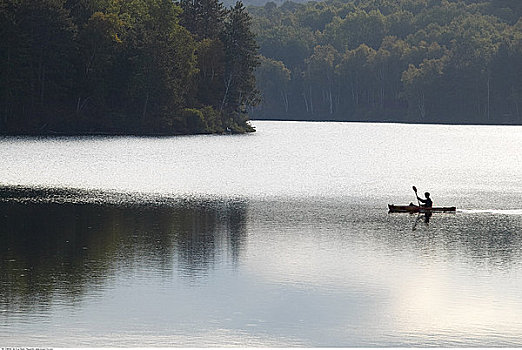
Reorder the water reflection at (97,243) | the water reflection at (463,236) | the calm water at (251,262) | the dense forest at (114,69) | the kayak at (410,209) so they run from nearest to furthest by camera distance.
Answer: the calm water at (251,262) < the water reflection at (97,243) < the water reflection at (463,236) < the kayak at (410,209) < the dense forest at (114,69)

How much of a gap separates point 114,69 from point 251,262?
359 feet

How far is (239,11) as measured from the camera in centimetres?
15738

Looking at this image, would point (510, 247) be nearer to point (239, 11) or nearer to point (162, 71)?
point (162, 71)

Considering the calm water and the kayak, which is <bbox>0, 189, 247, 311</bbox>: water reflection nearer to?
the calm water

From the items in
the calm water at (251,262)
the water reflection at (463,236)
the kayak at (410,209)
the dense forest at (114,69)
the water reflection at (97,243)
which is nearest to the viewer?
the calm water at (251,262)

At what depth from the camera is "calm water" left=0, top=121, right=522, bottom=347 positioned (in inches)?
921

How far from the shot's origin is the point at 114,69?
13912 centimetres

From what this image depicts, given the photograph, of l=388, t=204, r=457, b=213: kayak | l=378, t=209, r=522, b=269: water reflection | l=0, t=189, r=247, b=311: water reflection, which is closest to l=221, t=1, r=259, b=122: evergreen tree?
l=0, t=189, r=247, b=311: water reflection

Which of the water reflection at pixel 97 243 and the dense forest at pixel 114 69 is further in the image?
the dense forest at pixel 114 69

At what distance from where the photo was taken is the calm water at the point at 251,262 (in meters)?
23.4

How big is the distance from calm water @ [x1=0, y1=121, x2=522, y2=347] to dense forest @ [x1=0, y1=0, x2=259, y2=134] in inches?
2549

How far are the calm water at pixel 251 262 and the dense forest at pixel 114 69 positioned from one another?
64.7m

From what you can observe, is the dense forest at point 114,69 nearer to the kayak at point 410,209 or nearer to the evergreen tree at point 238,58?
the evergreen tree at point 238,58

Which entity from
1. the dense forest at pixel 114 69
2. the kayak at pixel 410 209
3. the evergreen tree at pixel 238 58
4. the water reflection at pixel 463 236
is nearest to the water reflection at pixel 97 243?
the water reflection at pixel 463 236
